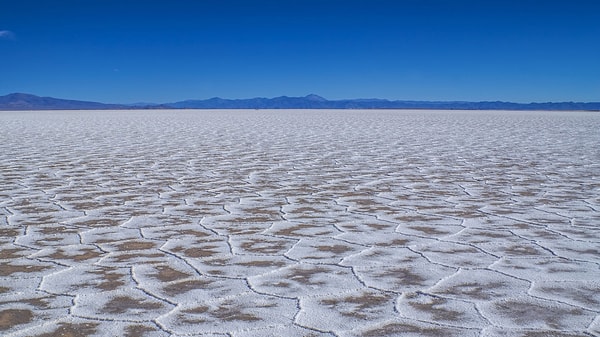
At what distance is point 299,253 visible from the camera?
278cm

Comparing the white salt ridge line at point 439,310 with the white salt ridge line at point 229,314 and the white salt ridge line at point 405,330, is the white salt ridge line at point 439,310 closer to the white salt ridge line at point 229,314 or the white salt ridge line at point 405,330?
the white salt ridge line at point 405,330

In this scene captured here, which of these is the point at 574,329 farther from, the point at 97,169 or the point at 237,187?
the point at 97,169

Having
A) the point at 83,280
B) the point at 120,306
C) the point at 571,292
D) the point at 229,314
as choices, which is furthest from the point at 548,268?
the point at 83,280

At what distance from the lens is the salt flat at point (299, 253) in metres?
1.97

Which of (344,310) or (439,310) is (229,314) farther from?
(439,310)

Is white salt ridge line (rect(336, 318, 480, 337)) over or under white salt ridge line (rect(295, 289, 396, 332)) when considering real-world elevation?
over

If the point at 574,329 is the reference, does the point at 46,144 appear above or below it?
below

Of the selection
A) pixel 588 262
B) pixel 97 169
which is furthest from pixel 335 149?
pixel 588 262

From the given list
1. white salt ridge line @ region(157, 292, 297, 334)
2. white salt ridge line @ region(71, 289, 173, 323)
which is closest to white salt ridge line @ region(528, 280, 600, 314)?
white salt ridge line @ region(157, 292, 297, 334)

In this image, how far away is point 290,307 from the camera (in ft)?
6.84

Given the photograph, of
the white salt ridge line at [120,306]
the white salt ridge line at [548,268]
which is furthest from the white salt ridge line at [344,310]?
the white salt ridge line at [548,268]

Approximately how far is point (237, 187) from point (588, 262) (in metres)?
2.74

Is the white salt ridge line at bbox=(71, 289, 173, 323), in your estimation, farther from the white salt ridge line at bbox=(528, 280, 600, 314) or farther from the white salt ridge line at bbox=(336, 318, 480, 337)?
the white salt ridge line at bbox=(528, 280, 600, 314)

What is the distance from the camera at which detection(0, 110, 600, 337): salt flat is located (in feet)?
6.48
